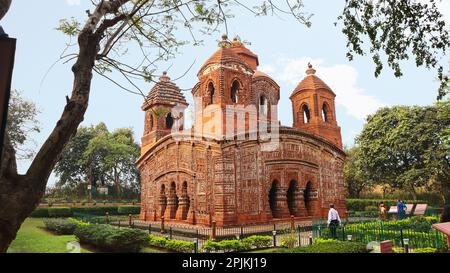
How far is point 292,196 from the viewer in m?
18.0

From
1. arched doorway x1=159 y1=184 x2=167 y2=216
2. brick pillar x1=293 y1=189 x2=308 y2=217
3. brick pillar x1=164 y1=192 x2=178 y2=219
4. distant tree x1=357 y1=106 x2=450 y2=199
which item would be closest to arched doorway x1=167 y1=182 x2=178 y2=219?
brick pillar x1=164 y1=192 x2=178 y2=219

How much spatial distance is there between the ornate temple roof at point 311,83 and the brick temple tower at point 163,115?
7.93 m

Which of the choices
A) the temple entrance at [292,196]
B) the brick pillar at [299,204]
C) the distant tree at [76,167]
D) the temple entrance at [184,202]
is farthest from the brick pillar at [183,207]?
the distant tree at [76,167]

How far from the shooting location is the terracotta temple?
48.9 ft

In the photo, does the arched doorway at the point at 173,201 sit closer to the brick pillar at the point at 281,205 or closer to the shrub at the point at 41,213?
the brick pillar at the point at 281,205

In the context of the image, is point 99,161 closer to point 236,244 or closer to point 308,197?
point 308,197

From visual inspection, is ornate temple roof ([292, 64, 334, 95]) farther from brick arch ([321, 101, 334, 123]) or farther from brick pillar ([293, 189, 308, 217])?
brick pillar ([293, 189, 308, 217])

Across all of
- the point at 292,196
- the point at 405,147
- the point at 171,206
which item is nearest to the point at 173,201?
the point at 171,206

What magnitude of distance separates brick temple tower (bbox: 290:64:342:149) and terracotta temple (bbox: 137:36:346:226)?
6 cm

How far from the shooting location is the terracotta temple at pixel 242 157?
48.9 ft

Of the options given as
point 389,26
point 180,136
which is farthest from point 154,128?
point 389,26

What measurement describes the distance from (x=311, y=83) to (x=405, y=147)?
1158 cm
